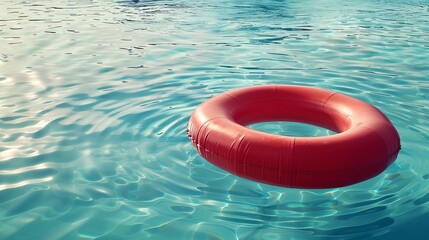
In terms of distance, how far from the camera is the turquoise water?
2.91m

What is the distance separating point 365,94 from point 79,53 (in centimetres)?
439

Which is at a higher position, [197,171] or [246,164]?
[246,164]

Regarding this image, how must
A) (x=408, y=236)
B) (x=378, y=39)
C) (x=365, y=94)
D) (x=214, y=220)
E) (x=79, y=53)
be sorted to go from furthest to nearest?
(x=378, y=39) < (x=79, y=53) < (x=365, y=94) < (x=214, y=220) < (x=408, y=236)

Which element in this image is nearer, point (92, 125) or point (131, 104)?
point (92, 125)

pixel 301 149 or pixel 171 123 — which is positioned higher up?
pixel 301 149

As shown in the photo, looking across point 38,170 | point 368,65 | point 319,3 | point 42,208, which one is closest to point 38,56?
point 38,170

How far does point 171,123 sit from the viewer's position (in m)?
4.46

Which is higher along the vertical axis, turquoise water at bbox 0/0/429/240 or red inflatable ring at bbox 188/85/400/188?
red inflatable ring at bbox 188/85/400/188

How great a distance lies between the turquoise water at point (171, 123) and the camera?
2910 mm

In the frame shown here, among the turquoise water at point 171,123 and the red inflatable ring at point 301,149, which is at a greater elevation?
the red inflatable ring at point 301,149

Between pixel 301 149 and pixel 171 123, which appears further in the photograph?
pixel 171 123

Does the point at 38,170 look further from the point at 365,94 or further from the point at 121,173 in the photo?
the point at 365,94

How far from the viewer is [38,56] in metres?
6.89

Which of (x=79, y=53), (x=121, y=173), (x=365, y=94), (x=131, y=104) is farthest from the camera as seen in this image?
(x=79, y=53)
